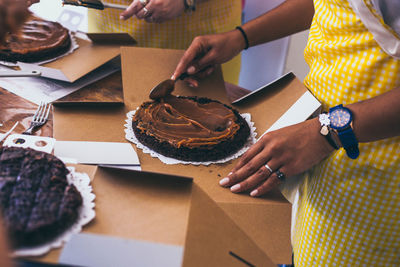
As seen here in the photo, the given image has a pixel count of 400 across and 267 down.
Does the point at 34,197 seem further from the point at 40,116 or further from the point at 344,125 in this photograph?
the point at 344,125

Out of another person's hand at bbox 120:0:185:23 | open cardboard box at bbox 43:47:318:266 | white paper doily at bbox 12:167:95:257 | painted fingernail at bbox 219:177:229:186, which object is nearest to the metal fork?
open cardboard box at bbox 43:47:318:266

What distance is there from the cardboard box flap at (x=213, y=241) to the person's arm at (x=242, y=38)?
0.77 metres

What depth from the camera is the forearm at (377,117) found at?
2.93ft

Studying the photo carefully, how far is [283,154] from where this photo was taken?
995 millimetres

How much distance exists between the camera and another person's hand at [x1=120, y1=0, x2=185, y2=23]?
1.41m

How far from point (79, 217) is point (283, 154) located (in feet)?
1.81

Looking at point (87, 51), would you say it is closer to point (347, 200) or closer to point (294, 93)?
point (294, 93)

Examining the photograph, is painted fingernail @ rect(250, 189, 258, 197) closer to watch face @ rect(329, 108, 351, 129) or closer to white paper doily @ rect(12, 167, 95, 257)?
watch face @ rect(329, 108, 351, 129)

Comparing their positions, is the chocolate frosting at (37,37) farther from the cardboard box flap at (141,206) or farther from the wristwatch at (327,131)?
the wristwatch at (327,131)

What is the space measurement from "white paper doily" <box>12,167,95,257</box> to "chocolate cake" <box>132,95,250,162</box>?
332 mm

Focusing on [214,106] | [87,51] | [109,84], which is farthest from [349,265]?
[87,51]

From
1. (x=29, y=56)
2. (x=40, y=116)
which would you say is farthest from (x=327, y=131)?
(x=29, y=56)

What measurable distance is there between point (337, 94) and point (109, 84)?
860mm

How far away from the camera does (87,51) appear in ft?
4.96
